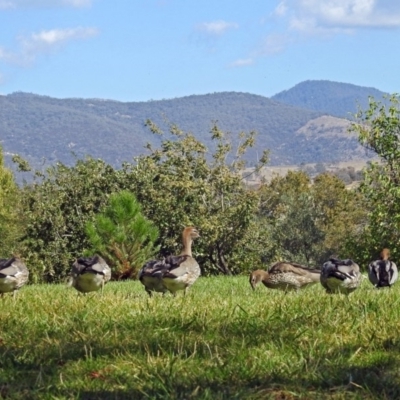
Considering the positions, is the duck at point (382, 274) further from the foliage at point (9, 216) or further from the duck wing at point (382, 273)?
the foliage at point (9, 216)

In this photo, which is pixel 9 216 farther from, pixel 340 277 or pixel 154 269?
pixel 340 277

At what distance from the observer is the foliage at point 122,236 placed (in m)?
20.8

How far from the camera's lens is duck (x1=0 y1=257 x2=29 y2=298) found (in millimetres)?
10523

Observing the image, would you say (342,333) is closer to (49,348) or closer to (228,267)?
(49,348)

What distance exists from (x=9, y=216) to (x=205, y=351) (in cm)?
3139

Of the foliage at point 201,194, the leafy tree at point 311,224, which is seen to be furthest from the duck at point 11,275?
the leafy tree at point 311,224

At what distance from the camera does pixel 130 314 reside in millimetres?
7508

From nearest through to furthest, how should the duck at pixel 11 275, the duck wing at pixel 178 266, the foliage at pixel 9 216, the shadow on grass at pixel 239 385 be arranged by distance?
the shadow on grass at pixel 239 385 → the duck at pixel 11 275 → the duck wing at pixel 178 266 → the foliage at pixel 9 216

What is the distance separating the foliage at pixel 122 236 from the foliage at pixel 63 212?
15782mm

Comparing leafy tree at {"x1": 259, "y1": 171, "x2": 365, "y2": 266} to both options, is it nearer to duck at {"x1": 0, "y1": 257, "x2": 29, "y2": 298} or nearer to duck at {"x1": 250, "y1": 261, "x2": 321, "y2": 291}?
duck at {"x1": 250, "y1": 261, "x2": 321, "y2": 291}

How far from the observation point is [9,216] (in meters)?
36.4

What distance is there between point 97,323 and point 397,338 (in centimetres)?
230

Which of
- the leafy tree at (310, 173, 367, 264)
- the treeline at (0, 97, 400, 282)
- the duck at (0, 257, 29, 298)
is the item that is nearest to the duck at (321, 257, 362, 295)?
the duck at (0, 257, 29, 298)

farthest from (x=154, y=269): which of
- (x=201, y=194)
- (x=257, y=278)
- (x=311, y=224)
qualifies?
(x=311, y=224)
